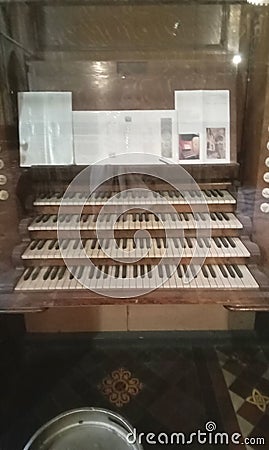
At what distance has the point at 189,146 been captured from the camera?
4.01 feet

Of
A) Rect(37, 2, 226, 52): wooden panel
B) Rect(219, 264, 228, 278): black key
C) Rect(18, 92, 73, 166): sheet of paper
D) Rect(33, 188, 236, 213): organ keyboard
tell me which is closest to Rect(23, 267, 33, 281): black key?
Rect(33, 188, 236, 213): organ keyboard

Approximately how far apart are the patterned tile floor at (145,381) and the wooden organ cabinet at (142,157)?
16.1 inches

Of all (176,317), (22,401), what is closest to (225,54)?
(176,317)

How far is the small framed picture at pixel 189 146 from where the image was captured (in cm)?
121

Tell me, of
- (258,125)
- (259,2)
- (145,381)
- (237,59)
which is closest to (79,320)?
(145,381)

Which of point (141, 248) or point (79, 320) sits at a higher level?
point (141, 248)

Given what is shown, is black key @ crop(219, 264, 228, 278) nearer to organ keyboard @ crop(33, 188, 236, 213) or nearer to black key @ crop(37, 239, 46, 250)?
organ keyboard @ crop(33, 188, 236, 213)

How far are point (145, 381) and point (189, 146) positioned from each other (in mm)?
873

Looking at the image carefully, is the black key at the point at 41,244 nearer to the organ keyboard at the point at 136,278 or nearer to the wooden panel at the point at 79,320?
the organ keyboard at the point at 136,278

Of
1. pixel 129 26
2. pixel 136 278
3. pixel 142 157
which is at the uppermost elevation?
pixel 129 26

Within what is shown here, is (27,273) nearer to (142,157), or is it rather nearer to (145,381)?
(142,157)

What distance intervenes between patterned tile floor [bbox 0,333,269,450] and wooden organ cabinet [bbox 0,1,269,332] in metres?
0.41

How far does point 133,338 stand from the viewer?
1638 mm

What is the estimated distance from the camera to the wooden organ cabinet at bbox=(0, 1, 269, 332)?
3.82ft
